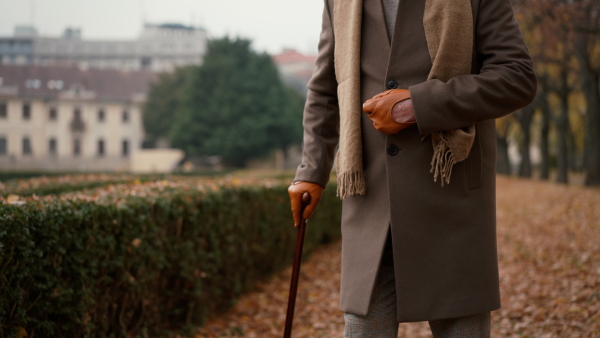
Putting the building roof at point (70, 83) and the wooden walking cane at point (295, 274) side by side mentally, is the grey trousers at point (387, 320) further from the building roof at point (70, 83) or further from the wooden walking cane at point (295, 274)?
the building roof at point (70, 83)

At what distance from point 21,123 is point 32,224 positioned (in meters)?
76.3

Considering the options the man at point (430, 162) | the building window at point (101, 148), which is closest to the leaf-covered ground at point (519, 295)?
the man at point (430, 162)

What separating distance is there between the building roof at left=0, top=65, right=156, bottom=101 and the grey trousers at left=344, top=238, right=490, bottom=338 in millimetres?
74984

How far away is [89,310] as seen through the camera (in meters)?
4.16

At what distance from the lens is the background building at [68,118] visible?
73625 millimetres

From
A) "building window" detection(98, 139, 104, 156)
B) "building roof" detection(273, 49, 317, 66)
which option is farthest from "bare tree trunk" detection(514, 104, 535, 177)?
"building roof" detection(273, 49, 317, 66)

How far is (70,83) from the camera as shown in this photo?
7712cm

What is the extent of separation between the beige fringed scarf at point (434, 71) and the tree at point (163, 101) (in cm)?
6721

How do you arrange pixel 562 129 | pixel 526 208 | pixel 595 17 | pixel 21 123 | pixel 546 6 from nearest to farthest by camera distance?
pixel 546 6 → pixel 595 17 → pixel 526 208 → pixel 562 129 → pixel 21 123

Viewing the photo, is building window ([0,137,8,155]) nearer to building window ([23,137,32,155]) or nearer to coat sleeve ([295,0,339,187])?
building window ([23,137,32,155])

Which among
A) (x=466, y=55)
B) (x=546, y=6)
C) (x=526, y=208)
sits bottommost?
(x=526, y=208)

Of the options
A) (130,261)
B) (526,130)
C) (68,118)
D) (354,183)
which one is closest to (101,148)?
(68,118)

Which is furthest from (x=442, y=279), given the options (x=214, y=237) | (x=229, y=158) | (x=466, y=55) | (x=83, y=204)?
(x=229, y=158)

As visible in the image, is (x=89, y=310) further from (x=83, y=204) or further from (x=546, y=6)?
(x=546, y=6)
